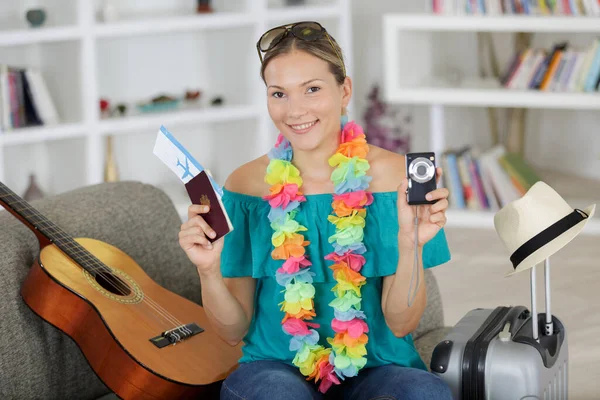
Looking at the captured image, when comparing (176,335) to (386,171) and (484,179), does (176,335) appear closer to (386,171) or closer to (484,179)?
(386,171)

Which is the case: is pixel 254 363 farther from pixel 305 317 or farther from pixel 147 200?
pixel 147 200

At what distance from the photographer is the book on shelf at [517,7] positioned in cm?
464

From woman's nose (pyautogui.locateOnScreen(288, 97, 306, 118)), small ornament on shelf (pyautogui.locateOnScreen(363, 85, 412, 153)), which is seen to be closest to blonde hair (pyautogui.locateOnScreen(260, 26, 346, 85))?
woman's nose (pyautogui.locateOnScreen(288, 97, 306, 118))

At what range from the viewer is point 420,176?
5.96ft

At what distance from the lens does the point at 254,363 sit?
2049 millimetres

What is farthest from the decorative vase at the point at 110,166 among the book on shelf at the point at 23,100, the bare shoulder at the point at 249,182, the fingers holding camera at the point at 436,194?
the fingers holding camera at the point at 436,194

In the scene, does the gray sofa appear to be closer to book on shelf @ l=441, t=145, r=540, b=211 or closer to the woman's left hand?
the woman's left hand

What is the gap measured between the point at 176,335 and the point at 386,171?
593mm

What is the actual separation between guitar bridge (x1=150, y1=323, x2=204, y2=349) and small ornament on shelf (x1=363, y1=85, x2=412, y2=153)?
3578 millimetres

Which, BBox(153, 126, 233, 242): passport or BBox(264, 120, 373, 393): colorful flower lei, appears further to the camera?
BBox(264, 120, 373, 393): colorful flower lei

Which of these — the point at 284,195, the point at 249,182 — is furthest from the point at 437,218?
the point at 249,182

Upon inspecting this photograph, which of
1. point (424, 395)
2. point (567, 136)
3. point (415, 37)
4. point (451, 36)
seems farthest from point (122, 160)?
point (424, 395)

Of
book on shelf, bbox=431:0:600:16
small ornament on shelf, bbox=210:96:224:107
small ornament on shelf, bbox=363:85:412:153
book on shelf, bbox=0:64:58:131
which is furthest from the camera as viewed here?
small ornament on shelf, bbox=363:85:412:153

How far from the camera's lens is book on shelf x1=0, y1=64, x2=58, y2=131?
444 cm
